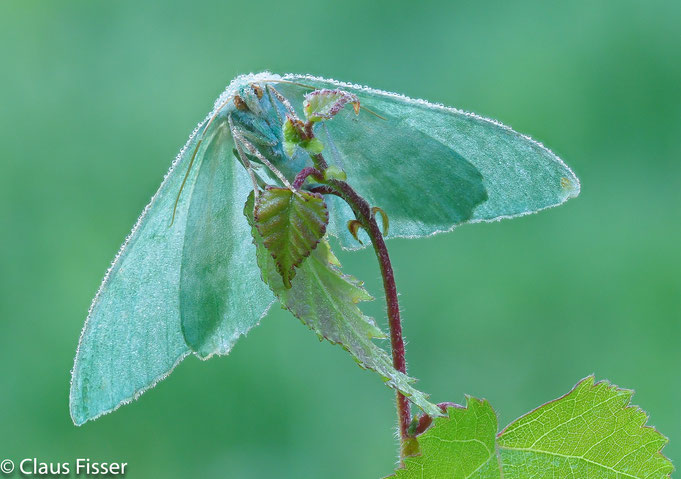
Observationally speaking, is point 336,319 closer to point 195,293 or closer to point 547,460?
point 195,293

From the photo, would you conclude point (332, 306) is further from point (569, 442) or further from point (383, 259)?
point (569, 442)

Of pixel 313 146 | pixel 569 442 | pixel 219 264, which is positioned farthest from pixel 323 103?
pixel 569 442

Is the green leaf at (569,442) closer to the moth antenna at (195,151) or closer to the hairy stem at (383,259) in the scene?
the hairy stem at (383,259)

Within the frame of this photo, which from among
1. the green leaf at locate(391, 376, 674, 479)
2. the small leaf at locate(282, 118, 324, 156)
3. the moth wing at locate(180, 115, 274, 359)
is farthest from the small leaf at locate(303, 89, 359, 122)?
the green leaf at locate(391, 376, 674, 479)

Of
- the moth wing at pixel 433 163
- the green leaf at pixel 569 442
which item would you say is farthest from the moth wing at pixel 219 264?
the green leaf at pixel 569 442

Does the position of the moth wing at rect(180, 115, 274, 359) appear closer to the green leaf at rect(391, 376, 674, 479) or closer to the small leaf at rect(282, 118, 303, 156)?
the small leaf at rect(282, 118, 303, 156)

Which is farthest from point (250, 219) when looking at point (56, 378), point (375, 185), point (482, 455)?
point (56, 378)
